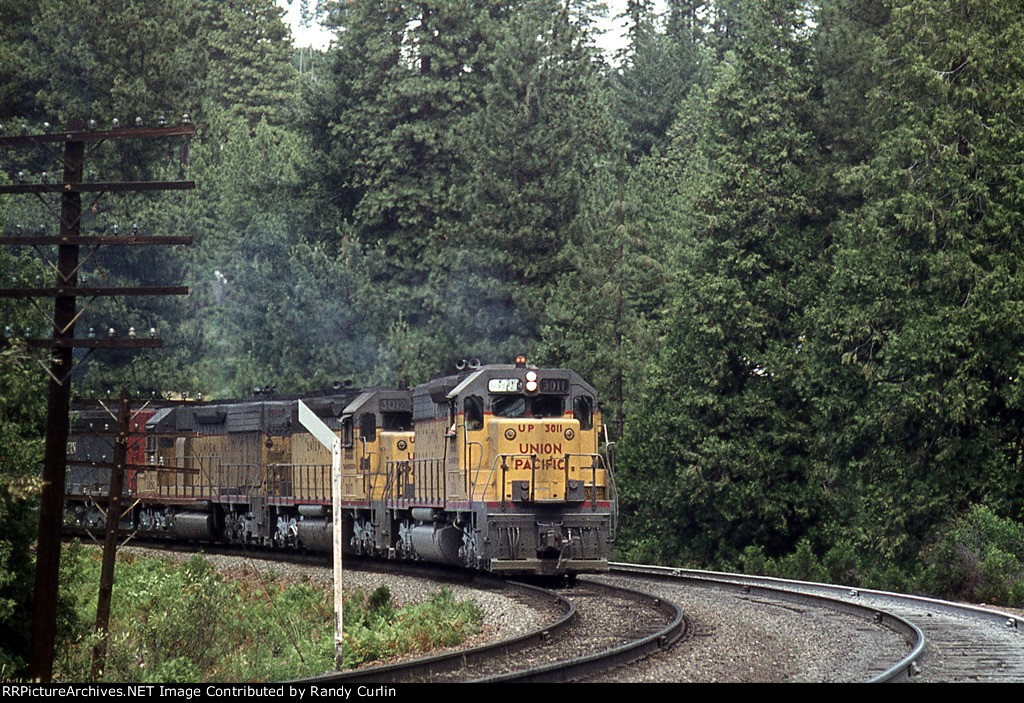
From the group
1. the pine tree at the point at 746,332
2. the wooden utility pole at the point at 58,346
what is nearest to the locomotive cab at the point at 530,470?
the wooden utility pole at the point at 58,346

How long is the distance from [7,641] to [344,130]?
38370 mm

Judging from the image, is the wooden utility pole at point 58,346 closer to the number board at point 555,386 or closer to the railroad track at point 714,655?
the railroad track at point 714,655

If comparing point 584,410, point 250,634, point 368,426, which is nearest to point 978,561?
point 584,410

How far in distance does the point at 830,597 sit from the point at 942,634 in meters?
4.19

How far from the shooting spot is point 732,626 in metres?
18.1

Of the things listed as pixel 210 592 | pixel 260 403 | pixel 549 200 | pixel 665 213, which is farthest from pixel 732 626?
pixel 665 213

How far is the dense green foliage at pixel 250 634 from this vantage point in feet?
53.6

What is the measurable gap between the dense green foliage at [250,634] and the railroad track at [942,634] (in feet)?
18.6

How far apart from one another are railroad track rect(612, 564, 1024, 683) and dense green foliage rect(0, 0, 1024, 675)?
295 cm

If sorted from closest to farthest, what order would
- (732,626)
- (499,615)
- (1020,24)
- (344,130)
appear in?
1. (732,626)
2. (499,615)
3. (1020,24)
4. (344,130)

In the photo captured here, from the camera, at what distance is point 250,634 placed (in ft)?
69.1

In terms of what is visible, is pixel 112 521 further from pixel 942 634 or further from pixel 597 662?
pixel 942 634

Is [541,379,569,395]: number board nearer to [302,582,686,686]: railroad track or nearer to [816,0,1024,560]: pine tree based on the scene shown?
[302,582,686,686]: railroad track

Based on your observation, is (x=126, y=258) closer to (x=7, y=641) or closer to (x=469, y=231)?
(x=469, y=231)
